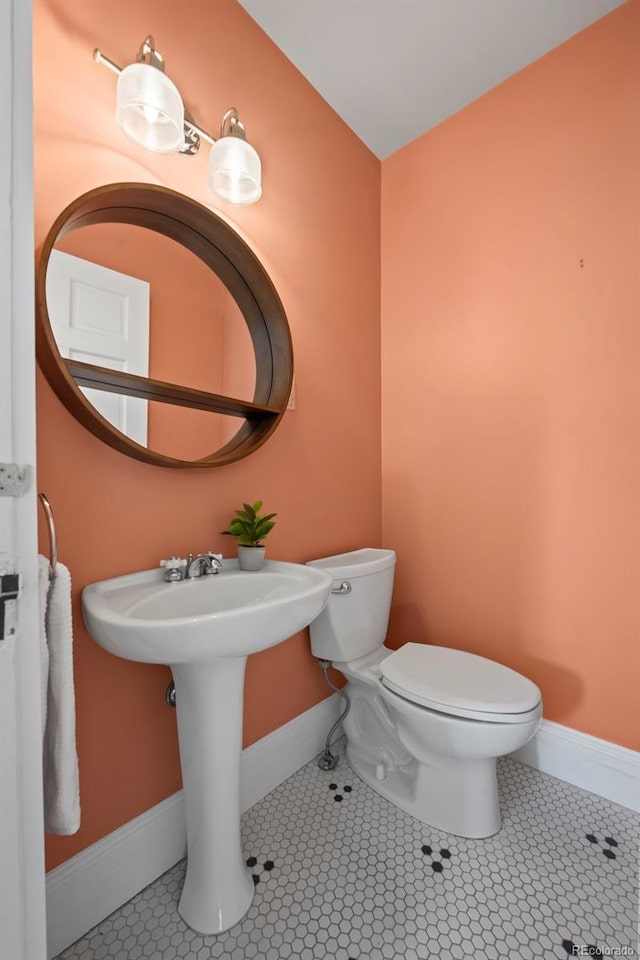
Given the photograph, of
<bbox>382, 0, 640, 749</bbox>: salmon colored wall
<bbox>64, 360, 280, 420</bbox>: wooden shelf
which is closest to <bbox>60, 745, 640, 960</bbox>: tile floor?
<bbox>382, 0, 640, 749</bbox>: salmon colored wall

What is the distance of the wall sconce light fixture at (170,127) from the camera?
0.96 m

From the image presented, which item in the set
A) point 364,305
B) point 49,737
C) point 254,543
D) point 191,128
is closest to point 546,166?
point 364,305

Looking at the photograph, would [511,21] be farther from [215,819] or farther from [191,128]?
[215,819]

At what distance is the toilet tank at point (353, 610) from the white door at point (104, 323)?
77cm

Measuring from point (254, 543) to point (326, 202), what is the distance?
4.53 ft

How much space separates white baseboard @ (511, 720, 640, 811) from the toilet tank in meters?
0.66

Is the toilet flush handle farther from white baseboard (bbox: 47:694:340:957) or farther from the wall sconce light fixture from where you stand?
the wall sconce light fixture

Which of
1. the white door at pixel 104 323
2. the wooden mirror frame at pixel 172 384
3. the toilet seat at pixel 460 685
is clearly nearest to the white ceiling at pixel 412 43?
the wooden mirror frame at pixel 172 384

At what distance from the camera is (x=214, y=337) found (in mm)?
1268

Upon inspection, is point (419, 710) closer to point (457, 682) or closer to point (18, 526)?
point (457, 682)

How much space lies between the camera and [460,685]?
118cm

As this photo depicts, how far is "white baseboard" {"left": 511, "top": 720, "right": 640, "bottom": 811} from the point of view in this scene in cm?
129

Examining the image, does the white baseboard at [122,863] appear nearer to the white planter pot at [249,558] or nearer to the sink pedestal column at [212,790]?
the sink pedestal column at [212,790]

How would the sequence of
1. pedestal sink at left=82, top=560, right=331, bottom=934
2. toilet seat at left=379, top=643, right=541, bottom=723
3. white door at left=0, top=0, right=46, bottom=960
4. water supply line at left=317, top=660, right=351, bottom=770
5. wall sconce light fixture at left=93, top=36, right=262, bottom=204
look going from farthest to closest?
water supply line at left=317, top=660, right=351, bottom=770
toilet seat at left=379, top=643, right=541, bottom=723
wall sconce light fixture at left=93, top=36, right=262, bottom=204
pedestal sink at left=82, top=560, right=331, bottom=934
white door at left=0, top=0, right=46, bottom=960
